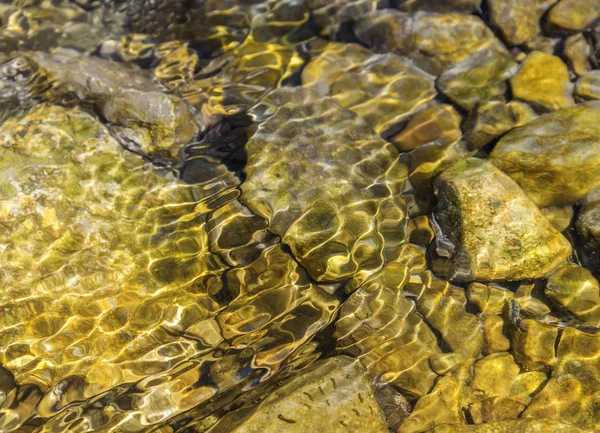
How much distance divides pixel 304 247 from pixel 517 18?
3.07m

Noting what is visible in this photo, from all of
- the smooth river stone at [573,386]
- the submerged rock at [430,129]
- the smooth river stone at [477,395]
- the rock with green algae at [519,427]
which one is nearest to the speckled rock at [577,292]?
the smooth river stone at [573,386]

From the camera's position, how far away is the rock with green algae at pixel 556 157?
375 cm

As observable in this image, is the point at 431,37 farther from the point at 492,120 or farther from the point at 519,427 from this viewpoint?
the point at 519,427

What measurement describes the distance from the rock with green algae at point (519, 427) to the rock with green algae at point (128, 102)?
277 cm

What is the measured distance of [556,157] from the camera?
12.3 ft

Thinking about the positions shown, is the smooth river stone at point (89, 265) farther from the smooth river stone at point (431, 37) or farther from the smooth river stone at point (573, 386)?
the smooth river stone at point (431, 37)

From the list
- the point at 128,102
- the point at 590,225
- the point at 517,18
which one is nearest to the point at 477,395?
the point at 590,225

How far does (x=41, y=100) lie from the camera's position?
424 cm

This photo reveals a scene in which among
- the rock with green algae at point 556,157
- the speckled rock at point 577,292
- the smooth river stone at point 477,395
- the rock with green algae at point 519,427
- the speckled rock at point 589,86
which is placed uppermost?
the speckled rock at point 589,86

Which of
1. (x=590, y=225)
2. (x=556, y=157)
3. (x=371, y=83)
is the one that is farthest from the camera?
(x=371, y=83)

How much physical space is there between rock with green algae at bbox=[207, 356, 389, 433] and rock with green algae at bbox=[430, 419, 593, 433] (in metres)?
0.42

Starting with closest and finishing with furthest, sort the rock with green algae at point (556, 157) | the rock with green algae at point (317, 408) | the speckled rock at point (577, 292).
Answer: the rock with green algae at point (317, 408), the speckled rock at point (577, 292), the rock with green algae at point (556, 157)

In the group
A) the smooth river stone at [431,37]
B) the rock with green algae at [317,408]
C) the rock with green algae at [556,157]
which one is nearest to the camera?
the rock with green algae at [317,408]

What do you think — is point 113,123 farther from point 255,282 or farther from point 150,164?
point 255,282
